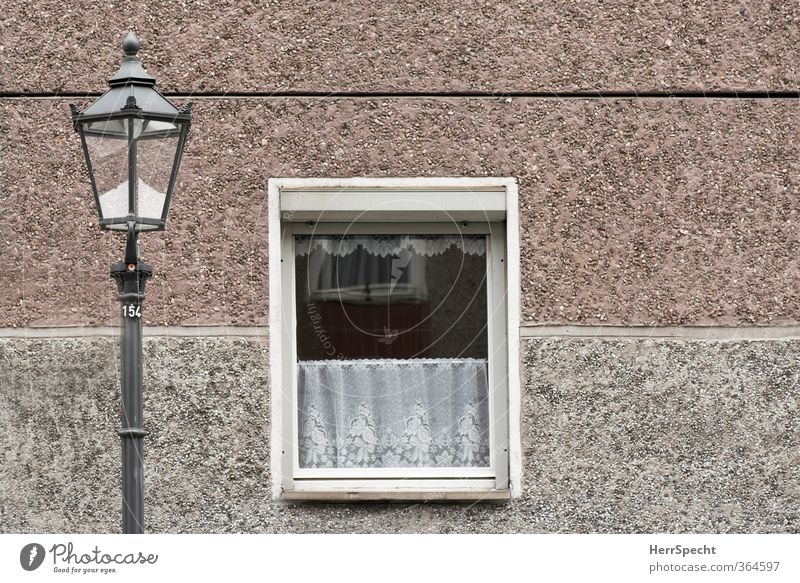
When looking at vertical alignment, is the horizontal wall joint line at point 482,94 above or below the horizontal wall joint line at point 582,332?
above

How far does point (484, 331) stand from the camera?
254 inches

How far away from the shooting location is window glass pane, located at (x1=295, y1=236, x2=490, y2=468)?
21.1ft

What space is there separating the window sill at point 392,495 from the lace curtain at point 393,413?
0.22 meters

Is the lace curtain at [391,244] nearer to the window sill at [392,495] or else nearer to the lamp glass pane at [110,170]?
the window sill at [392,495]

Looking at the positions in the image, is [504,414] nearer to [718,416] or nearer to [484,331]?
[484,331]

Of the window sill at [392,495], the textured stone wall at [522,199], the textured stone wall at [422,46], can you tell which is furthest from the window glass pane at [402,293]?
the textured stone wall at [422,46]

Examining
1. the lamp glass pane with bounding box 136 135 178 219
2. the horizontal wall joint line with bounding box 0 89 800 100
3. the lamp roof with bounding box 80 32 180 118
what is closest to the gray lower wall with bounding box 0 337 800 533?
the horizontal wall joint line with bounding box 0 89 800 100

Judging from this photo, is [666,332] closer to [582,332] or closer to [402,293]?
[582,332]

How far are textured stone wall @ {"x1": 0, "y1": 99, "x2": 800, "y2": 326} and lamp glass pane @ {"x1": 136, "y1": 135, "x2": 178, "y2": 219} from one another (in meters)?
1.40

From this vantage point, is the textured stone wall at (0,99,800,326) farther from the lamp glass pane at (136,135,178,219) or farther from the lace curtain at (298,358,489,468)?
the lamp glass pane at (136,135,178,219)
